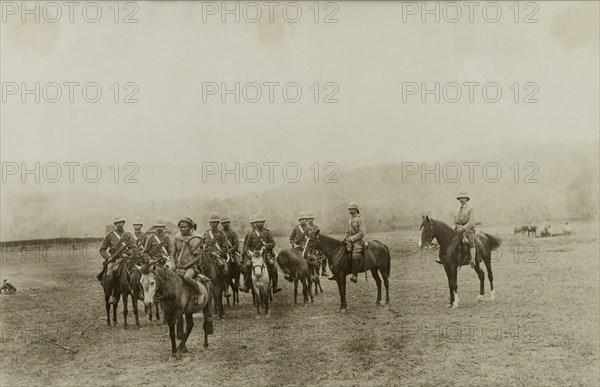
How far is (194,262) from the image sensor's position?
26.0ft

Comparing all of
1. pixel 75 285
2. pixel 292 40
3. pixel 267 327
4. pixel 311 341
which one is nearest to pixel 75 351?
pixel 75 285

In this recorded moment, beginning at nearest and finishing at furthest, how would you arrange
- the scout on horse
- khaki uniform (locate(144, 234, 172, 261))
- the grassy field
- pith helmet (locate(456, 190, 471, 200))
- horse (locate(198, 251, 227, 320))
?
1. the grassy field
2. khaki uniform (locate(144, 234, 172, 261))
3. pith helmet (locate(456, 190, 471, 200))
4. horse (locate(198, 251, 227, 320))
5. the scout on horse

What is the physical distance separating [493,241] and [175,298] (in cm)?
537

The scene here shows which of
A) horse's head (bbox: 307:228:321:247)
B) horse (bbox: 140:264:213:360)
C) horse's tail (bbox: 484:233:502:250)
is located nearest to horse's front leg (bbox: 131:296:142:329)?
horse (bbox: 140:264:213:360)

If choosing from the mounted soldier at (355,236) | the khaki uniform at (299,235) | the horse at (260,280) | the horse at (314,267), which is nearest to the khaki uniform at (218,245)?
the horse at (260,280)

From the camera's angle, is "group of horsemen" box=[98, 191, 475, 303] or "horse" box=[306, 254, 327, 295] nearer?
"group of horsemen" box=[98, 191, 475, 303]

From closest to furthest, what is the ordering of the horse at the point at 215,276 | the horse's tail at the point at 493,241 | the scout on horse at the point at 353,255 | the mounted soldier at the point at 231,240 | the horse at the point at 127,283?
the horse at the point at 127,283 < the horse at the point at 215,276 < the horse's tail at the point at 493,241 < the scout on horse at the point at 353,255 < the mounted soldier at the point at 231,240

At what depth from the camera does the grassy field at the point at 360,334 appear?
7828 mm

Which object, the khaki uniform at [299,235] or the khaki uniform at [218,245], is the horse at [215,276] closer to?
the khaki uniform at [218,245]

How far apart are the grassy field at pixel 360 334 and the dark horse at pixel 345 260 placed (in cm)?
24

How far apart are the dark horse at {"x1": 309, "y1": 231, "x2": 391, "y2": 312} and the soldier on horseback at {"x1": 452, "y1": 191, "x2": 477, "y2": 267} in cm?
138

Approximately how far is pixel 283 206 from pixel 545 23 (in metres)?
5.23

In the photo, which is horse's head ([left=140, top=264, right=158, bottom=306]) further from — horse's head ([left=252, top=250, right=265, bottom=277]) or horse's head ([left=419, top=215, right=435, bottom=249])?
horse's head ([left=419, top=215, right=435, bottom=249])

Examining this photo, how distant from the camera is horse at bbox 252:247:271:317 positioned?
31.2ft
